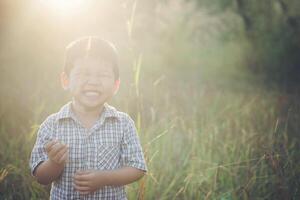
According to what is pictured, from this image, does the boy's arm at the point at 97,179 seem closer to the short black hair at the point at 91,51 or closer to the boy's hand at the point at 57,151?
the boy's hand at the point at 57,151

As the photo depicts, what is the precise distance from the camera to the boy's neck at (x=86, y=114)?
6.84 ft

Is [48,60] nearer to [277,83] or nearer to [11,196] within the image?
[11,196]

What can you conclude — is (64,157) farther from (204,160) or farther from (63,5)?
(63,5)

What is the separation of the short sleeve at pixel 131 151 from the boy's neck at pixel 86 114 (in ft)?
0.41

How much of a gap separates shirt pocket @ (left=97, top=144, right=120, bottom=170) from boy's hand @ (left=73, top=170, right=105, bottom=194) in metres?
0.08

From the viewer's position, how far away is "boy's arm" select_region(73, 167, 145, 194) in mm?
1937

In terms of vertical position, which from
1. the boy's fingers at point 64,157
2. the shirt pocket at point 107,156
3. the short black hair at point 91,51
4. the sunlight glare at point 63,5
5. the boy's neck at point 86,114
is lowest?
the shirt pocket at point 107,156

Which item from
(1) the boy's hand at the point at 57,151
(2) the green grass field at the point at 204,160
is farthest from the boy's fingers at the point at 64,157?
(2) the green grass field at the point at 204,160

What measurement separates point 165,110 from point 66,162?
2.65 meters

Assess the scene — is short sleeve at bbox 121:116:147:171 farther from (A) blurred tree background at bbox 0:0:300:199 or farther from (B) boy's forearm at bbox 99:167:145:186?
(A) blurred tree background at bbox 0:0:300:199

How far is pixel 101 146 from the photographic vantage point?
2045 mm

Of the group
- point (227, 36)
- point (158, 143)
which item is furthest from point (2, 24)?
point (227, 36)

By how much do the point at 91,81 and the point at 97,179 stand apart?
365mm

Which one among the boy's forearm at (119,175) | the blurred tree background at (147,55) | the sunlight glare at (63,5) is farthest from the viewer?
the sunlight glare at (63,5)
